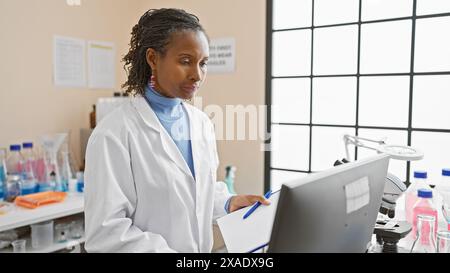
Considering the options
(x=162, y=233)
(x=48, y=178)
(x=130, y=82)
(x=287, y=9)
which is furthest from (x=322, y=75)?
(x=48, y=178)

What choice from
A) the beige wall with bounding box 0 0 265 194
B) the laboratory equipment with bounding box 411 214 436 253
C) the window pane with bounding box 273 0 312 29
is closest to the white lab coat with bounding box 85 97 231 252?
the laboratory equipment with bounding box 411 214 436 253

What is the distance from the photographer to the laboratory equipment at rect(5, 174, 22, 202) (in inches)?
83.9

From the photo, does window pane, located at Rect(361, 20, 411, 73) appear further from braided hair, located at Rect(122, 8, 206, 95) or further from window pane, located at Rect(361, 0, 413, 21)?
braided hair, located at Rect(122, 8, 206, 95)

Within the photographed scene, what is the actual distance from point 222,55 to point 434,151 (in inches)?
59.5

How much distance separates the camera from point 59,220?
97.4 inches

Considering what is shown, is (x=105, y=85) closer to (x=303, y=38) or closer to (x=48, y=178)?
(x=48, y=178)

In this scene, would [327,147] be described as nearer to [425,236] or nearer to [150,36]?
[425,236]

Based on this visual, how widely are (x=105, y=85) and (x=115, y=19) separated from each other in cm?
54

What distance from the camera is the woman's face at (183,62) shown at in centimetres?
108

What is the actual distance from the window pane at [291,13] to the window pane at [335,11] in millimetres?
59

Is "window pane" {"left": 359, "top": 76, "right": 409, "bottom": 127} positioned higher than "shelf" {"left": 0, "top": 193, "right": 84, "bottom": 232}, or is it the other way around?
"window pane" {"left": 359, "top": 76, "right": 409, "bottom": 127}

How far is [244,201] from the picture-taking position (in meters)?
1.16

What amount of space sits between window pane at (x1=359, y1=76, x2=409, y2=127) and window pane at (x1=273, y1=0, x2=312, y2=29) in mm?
570

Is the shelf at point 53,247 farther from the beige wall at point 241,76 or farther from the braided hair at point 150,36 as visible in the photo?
the braided hair at point 150,36
